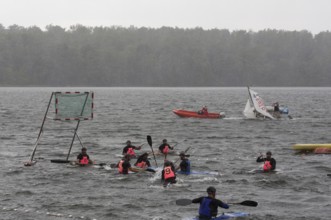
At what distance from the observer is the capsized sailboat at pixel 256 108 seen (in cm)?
7332

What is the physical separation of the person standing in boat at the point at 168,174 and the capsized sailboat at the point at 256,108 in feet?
135

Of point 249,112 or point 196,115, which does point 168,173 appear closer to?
point 249,112

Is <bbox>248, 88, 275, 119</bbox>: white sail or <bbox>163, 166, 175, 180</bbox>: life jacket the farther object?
<bbox>248, 88, 275, 119</bbox>: white sail

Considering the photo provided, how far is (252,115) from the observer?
7781 cm

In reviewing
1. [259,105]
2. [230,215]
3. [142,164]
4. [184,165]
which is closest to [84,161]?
[142,164]

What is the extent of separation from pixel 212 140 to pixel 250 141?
333cm

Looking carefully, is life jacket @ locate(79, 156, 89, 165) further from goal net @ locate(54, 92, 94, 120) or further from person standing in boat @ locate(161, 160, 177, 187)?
person standing in boat @ locate(161, 160, 177, 187)

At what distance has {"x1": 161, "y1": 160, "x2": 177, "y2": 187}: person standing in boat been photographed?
32.0 metres

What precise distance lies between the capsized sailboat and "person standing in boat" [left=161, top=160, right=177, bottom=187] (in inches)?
1619

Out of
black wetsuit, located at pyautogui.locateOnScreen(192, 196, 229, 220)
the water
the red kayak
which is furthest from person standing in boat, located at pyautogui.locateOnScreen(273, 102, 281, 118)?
black wetsuit, located at pyautogui.locateOnScreen(192, 196, 229, 220)

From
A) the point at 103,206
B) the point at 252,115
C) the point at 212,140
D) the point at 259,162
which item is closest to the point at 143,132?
the point at 212,140

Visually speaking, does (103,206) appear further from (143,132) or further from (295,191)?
(143,132)

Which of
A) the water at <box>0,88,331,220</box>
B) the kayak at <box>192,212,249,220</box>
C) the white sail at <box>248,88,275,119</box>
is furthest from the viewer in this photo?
the white sail at <box>248,88,275,119</box>

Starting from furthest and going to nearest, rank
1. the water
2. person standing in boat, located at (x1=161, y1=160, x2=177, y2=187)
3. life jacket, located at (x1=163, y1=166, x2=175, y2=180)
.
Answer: life jacket, located at (x1=163, y1=166, x2=175, y2=180), person standing in boat, located at (x1=161, y1=160, x2=177, y2=187), the water
